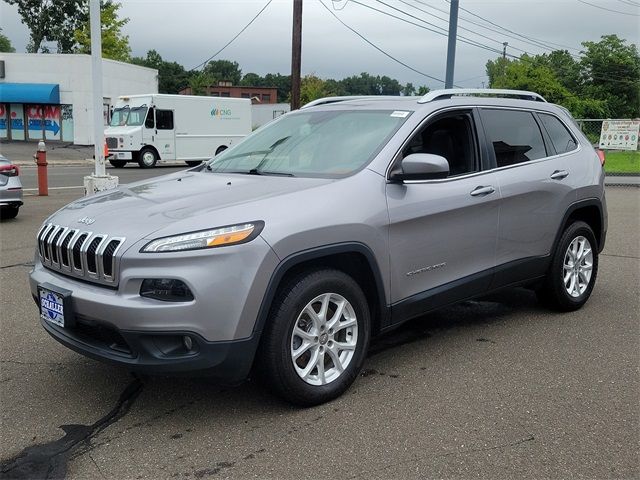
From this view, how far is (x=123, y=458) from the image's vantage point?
3061 mm

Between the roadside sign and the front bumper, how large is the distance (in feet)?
74.3

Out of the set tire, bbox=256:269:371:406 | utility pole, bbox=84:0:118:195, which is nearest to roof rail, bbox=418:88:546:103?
tire, bbox=256:269:371:406

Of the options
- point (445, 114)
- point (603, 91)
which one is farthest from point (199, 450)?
point (603, 91)

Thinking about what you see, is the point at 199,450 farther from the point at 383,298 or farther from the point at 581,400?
the point at 581,400

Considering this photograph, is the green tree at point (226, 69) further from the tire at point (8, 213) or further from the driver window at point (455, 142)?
the driver window at point (455, 142)

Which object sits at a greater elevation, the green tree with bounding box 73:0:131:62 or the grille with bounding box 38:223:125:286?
the green tree with bounding box 73:0:131:62

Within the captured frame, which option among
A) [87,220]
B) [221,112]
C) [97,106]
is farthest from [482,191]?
[221,112]

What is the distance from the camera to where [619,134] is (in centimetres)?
2270

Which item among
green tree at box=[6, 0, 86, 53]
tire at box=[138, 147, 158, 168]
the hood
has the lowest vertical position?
tire at box=[138, 147, 158, 168]

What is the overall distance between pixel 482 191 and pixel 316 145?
1243 mm

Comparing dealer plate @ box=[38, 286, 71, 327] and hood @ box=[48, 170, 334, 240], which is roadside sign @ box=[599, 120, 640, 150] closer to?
A: hood @ box=[48, 170, 334, 240]

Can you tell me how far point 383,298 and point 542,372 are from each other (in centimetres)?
123

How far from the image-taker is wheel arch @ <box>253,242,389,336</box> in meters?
3.28

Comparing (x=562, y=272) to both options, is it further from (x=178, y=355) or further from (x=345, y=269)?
(x=178, y=355)
